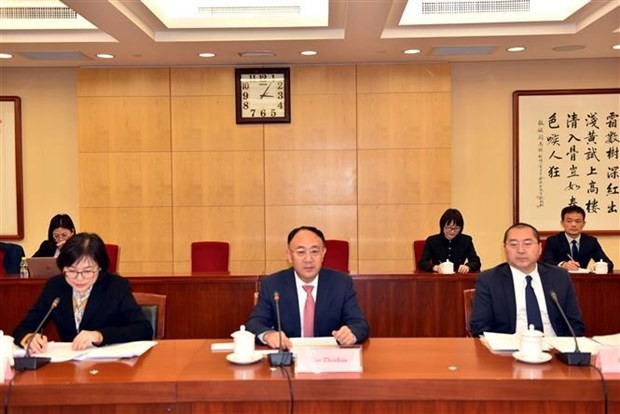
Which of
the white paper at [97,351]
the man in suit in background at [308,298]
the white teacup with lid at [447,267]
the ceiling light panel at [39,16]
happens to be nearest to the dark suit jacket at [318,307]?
the man in suit in background at [308,298]

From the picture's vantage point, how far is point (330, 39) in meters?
5.88

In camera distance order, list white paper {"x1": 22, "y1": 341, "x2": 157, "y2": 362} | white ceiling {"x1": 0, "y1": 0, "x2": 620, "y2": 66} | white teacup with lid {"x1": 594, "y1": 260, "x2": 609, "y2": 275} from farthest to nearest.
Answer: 1. white ceiling {"x1": 0, "y1": 0, "x2": 620, "y2": 66}
2. white teacup with lid {"x1": 594, "y1": 260, "x2": 609, "y2": 275}
3. white paper {"x1": 22, "y1": 341, "x2": 157, "y2": 362}

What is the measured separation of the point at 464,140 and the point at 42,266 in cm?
456

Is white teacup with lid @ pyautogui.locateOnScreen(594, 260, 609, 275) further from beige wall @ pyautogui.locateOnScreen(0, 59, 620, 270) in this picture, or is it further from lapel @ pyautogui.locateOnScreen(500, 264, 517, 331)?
beige wall @ pyautogui.locateOnScreen(0, 59, 620, 270)

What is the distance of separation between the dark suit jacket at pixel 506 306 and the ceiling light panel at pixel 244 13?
3.18m

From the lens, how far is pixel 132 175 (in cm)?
712

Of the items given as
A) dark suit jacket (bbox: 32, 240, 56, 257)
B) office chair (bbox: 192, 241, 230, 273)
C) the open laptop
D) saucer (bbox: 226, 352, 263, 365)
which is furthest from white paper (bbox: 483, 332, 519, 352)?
dark suit jacket (bbox: 32, 240, 56, 257)

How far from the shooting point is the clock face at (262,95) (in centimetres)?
698

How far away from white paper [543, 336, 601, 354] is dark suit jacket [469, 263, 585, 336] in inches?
14.3

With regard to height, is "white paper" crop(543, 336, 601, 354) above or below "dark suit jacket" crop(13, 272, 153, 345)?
below

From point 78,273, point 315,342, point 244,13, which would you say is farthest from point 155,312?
point 244,13

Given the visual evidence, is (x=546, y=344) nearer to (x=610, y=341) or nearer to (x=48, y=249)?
(x=610, y=341)

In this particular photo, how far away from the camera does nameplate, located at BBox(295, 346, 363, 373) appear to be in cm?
236

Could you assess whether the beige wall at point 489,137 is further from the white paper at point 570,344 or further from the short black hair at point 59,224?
the white paper at point 570,344
